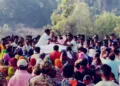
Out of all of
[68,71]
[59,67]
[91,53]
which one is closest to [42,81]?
[68,71]

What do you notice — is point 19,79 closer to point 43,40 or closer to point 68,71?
point 68,71

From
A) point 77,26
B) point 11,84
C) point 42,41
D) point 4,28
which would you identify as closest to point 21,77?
point 11,84

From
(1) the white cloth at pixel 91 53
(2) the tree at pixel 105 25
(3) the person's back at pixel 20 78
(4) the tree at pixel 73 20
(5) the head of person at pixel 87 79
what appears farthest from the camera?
(2) the tree at pixel 105 25

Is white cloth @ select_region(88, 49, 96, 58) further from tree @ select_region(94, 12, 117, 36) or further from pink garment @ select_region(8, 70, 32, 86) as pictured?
tree @ select_region(94, 12, 117, 36)

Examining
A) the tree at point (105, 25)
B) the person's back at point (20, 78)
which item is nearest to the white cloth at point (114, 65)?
the person's back at point (20, 78)

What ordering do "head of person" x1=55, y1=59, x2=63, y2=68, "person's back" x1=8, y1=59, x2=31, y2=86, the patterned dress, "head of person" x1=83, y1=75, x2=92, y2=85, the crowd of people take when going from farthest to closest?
"head of person" x1=55, y1=59, x2=63, y2=68 < "head of person" x1=83, y1=75, x2=92, y2=85 < "person's back" x1=8, y1=59, x2=31, y2=86 < the crowd of people < the patterned dress

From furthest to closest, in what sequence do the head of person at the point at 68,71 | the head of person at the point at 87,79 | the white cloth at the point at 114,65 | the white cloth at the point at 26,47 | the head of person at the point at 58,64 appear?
1. the white cloth at the point at 26,47
2. the head of person at the point at 58,64
3. the white cloth at the point at 114,65
4. the head of person at the point at 87,79
5. the head of person at the point at 68,71

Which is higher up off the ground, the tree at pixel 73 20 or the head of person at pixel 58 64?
the tree at pixel 73 20

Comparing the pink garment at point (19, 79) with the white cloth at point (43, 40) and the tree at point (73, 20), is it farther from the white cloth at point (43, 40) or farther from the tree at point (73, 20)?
the tree at point (73, 20)

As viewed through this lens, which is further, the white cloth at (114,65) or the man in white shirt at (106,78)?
the white cloth at (114,65)

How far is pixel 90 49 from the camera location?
12.0 m

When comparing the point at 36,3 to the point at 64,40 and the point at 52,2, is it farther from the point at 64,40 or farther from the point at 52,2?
the point at 64,40

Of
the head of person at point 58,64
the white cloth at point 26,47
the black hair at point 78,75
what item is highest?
the white cloth at point 26,47

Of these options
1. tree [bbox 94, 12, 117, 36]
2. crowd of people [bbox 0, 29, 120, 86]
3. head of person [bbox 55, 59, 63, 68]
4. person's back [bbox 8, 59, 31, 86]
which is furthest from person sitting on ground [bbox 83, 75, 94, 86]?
tree [bbox 94, 12, 117, 36]
